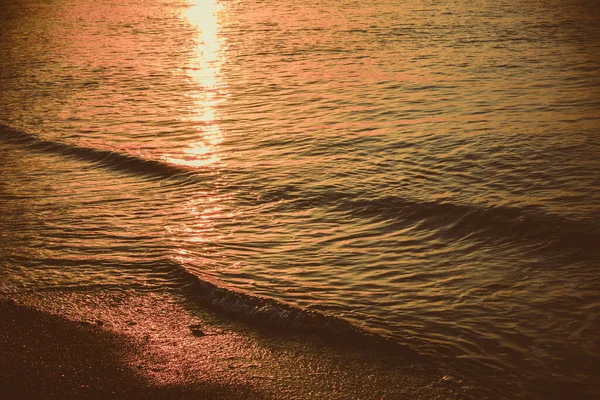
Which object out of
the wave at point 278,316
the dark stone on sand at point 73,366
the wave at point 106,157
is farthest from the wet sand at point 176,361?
the wave at point 106,157

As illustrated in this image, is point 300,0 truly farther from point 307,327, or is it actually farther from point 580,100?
point 307,327

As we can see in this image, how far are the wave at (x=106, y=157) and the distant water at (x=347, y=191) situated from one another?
47mm

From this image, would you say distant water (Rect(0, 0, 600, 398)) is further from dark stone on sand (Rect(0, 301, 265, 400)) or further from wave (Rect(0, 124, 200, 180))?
dark stone on sand (Rect(0, 301, 265, 400))

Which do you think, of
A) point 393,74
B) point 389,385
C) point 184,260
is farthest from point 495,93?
point 389,385

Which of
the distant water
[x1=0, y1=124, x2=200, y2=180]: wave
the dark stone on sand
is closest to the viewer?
the dark stone on sand

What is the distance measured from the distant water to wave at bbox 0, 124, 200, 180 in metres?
0.05

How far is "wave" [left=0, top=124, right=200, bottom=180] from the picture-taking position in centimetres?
1092

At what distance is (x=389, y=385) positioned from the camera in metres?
5.02

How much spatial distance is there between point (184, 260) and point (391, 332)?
246cm

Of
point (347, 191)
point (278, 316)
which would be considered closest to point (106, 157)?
point (347, 191)

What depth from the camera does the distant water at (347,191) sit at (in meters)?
6.14

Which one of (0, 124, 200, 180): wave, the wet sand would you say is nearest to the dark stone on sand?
the wet sand

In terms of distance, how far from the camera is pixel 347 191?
9570 millimetres

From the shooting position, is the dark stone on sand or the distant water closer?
the dark stone on sand
